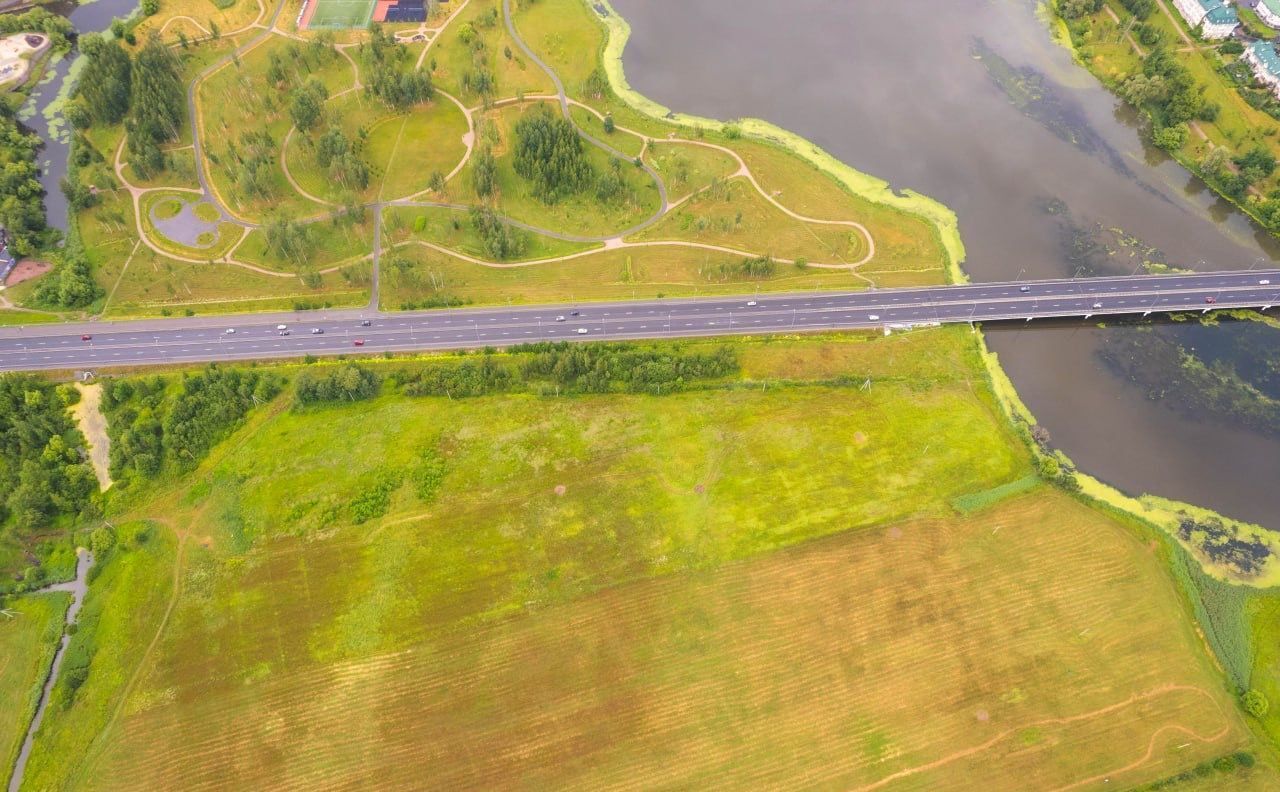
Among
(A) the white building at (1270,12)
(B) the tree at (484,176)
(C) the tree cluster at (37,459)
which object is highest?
(A) the white building at (1270,12)

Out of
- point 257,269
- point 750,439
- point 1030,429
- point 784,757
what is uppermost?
point 1030,429

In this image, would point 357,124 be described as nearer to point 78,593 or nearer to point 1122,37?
point 78,593

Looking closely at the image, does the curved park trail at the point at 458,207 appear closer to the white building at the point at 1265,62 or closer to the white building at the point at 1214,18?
the white building at the point at 1265,62

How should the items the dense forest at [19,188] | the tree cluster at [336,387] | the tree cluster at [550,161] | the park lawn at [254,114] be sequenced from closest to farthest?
the tree cluster at [336,387], the dense forest at [19,188], the tree cluster at [550,161], the park lawn at [254,114]

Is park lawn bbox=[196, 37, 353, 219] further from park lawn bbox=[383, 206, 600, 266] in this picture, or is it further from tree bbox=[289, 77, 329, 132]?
park lawn bbox=[383, 206, 600, 266]

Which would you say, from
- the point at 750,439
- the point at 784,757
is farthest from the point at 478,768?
the point at 750,439

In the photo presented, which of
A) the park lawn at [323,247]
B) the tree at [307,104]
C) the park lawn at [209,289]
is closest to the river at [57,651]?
the park lawn at [209,289]

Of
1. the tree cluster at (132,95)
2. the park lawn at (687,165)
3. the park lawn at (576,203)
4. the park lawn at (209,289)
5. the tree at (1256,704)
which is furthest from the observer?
the tree cluster at (132,95)

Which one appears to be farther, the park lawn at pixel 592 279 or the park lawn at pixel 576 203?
the park lawn at pixel 576 203
